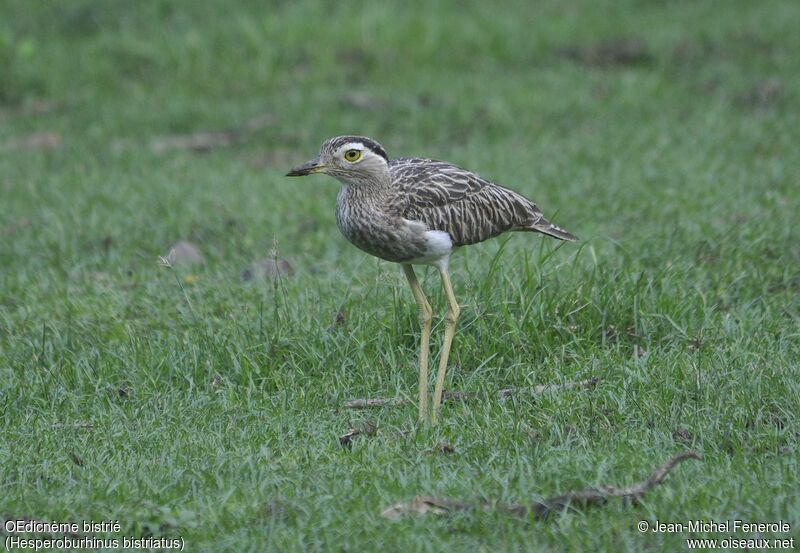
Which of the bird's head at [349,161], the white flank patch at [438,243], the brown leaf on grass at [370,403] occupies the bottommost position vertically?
the brown leaf on grass at [370,403]

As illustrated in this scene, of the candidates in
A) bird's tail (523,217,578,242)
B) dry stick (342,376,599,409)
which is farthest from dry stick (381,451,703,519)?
bird's tail (523,217,578,242)

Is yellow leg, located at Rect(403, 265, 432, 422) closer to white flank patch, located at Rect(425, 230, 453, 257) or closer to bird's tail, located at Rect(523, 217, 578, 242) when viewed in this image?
white flank patch, located at Rect(425, 230, 453, 257)

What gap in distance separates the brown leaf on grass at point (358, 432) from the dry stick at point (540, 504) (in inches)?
30.9

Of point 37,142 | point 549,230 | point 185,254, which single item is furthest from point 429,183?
point 37,142

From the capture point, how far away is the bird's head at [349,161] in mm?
5012

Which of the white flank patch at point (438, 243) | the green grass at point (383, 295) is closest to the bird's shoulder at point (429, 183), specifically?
the white flank patch at point (438, 243)

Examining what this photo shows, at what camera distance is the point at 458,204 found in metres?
5.31

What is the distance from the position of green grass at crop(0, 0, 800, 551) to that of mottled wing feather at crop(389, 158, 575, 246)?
0.46 m

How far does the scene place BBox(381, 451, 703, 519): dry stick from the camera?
4074 mm

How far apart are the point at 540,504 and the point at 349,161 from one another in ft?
6.04

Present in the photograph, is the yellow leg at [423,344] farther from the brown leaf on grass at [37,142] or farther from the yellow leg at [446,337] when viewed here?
the brown leaf on grass at [37,142]

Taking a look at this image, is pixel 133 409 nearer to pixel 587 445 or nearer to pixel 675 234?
pixel 587 445

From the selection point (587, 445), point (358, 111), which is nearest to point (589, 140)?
point (358, 111)

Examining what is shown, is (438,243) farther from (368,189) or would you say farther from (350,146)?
(350,146)
